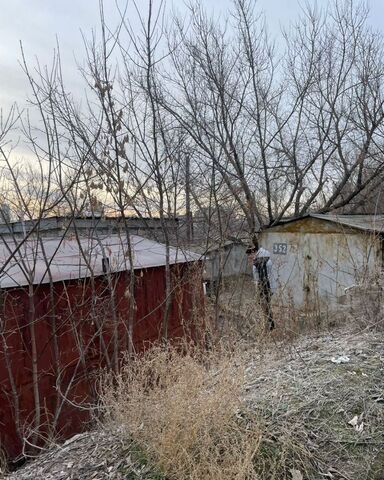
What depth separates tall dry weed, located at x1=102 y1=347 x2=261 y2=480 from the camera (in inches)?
89.1

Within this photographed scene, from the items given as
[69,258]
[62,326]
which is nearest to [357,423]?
[62,326]

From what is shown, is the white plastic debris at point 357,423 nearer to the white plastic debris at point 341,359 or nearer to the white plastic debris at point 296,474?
the white plastic debris at point 296,474

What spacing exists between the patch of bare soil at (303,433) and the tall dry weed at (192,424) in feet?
0.38

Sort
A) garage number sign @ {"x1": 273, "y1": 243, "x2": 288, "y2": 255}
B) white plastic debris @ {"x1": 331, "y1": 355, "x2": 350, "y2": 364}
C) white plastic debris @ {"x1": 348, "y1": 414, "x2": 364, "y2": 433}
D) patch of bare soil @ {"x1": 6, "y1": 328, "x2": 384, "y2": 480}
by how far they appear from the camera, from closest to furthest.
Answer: patch of bare soil @ {"x1": 6, "y1": 328, "x2": 384, "y2": 480}
white plastic debris @ {"x1": 348, "y1": 414, "x2": 364, "y2": 433}
white plastic debris @ {"x1": 331, "y1": 355, "x2": 350, "y2": 364}
garage number sign @ {"x1": 273, "y1": 243, "x2": 288, "y2": 255}

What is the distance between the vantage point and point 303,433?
268cm

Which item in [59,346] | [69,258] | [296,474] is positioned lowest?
[296,474]

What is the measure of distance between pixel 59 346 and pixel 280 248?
8.02 m

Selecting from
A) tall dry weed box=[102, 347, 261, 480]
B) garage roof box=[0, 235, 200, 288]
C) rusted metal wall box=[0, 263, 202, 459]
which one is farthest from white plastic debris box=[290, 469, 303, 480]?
garage roof box=[0, 235, 200, 288]

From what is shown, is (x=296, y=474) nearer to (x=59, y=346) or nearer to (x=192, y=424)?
(x=192, y=424)

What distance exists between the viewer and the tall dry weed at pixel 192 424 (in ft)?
7.43

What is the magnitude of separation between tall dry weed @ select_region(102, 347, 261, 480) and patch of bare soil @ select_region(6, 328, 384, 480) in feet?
0.38

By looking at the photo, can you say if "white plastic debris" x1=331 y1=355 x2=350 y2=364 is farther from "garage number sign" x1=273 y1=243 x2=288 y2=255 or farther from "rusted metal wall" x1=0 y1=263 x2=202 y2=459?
"garage number sign" x1=273 y1=243 x2=288 y2=255

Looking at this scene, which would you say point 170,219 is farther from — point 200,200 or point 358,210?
point 358,210

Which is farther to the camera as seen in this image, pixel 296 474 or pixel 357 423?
pixel 357 423
